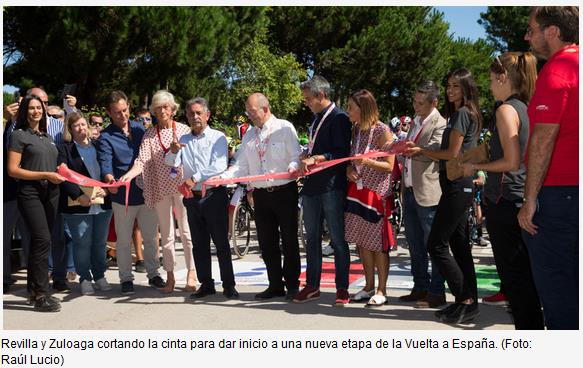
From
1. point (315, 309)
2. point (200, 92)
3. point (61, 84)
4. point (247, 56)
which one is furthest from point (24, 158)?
point (247, 56)

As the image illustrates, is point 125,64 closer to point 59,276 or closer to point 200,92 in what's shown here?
point 200,92

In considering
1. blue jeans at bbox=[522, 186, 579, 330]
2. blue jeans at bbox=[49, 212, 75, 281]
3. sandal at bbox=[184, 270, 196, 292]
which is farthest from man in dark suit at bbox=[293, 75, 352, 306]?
blue jeans at bbox=[522, 186, 579, 330]

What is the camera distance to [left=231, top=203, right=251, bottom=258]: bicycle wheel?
10398mm

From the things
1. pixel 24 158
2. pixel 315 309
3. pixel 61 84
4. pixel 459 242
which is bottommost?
pixel 315 309

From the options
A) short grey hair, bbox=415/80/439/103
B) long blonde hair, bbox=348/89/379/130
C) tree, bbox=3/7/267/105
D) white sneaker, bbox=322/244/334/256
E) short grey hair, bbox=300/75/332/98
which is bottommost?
white sneaker, bbox=322/244/334/256

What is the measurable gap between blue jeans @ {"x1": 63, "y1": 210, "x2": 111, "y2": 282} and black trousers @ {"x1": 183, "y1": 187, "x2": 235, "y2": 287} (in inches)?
41.2

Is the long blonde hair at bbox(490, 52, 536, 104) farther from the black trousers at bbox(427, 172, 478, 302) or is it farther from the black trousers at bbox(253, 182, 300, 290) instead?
the black trousers at bbox(253, 182, 300, 290)

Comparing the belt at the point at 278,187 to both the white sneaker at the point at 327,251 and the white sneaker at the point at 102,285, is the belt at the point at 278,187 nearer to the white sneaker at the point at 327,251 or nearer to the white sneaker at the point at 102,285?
the white sneaker at the point at 102,285

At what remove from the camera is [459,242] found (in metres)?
6.19

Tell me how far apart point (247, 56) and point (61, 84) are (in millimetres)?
12941

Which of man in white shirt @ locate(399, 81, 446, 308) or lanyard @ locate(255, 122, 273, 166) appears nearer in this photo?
man in white shirt @ locate(399, 81, 446, 308)

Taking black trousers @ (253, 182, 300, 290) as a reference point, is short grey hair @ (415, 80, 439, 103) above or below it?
above

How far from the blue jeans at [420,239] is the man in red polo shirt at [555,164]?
258cm

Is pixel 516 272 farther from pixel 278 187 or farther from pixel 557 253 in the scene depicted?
pixel 278 187
